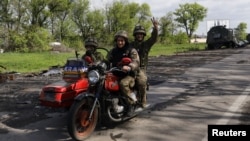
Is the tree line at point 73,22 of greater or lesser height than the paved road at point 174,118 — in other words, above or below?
above

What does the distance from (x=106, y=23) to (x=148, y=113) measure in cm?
7130

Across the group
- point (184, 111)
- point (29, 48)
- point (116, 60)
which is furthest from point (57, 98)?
point (29, 48)

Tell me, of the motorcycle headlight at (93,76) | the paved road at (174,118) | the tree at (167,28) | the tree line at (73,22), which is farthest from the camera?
the tree at (167,28)

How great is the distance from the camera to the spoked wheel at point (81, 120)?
6172mm

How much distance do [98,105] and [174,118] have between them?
1827 millimetres

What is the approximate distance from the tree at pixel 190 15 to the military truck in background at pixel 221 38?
2148 inches

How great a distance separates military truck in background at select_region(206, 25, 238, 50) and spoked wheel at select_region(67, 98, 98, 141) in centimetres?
3200

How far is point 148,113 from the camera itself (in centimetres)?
839

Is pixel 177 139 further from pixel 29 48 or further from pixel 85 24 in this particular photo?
pixel 85 24

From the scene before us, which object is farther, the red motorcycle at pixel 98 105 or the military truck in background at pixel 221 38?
the military truck in background at pixel 221 38

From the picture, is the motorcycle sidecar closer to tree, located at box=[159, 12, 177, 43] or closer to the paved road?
the paved road

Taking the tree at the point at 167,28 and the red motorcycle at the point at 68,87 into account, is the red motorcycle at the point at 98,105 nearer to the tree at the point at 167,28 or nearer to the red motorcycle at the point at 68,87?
the red motorcycle at the point at 68,87

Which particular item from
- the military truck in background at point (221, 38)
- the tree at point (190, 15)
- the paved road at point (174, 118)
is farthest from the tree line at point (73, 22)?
the paved road at point (174, 118)

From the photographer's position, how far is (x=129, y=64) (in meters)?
7.17
